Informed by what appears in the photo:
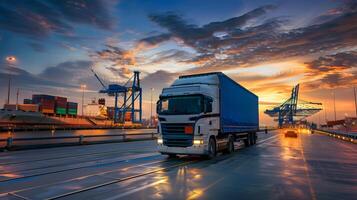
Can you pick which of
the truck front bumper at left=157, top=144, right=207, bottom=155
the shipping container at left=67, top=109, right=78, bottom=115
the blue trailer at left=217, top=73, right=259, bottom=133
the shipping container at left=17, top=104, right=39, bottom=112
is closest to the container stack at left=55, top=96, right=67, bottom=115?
the shipping container at left=67, top=109, right=78, bottom=115

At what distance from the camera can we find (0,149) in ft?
61.3

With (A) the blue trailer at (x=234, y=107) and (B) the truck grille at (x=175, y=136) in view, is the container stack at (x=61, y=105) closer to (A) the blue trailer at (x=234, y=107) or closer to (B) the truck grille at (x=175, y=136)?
(A) the blue trailer at (x=234, y=107)

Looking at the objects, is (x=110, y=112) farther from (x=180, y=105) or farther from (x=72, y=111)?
(x=180, y=105)

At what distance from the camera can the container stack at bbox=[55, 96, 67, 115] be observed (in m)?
108

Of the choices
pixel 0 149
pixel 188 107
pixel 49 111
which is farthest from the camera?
pixel 49 111

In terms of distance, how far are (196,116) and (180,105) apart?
1153mm

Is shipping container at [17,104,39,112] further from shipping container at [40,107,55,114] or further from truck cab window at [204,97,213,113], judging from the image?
truck cab window at [204,97,213,113]

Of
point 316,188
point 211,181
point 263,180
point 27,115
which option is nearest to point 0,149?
point 211,181

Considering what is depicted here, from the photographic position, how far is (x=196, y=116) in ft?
43.0

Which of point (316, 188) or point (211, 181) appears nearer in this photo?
point (316, 188)

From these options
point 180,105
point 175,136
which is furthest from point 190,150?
Answer: point 180,105

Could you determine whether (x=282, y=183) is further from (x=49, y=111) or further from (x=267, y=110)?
(x=267, y=110)

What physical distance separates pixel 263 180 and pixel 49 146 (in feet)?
63.2

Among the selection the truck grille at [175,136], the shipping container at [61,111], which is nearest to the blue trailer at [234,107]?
the truck grille at [175,136]
